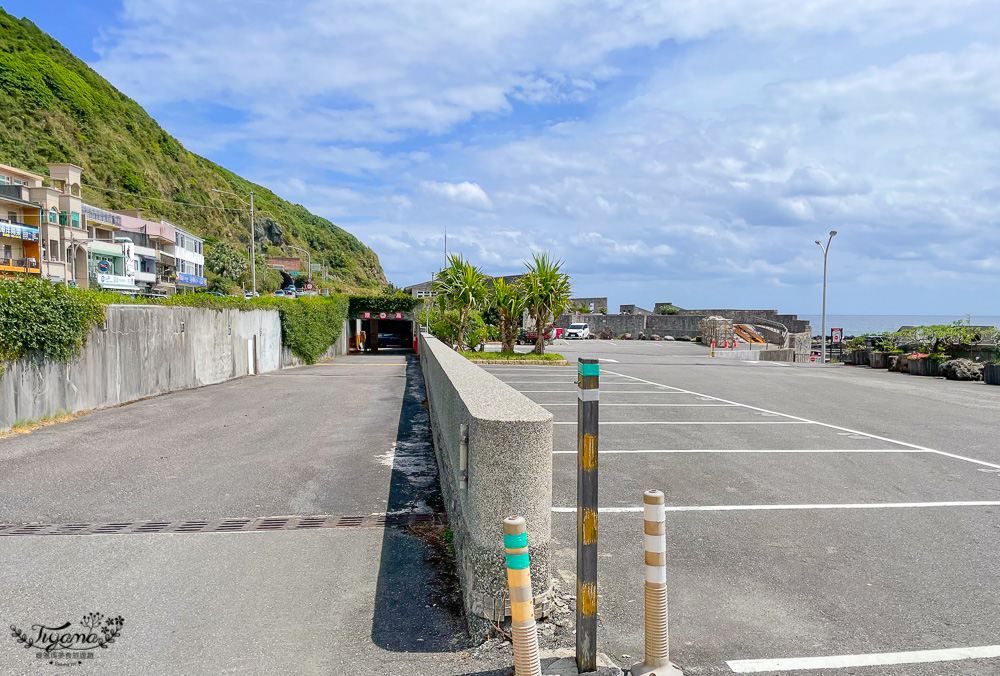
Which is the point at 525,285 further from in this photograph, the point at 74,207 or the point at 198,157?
the point at 198,157

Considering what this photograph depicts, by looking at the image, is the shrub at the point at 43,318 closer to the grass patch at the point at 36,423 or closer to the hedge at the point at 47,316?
the hedge at the point at 47,316

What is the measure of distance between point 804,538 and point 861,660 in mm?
2049

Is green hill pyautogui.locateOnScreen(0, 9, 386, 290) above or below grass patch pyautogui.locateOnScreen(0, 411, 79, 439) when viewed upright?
above

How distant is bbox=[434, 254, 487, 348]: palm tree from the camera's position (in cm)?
3097

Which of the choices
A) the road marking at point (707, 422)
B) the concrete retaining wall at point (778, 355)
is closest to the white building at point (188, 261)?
the concrete retaining wall at point (778, 355)

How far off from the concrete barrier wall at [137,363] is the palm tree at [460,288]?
1023cm

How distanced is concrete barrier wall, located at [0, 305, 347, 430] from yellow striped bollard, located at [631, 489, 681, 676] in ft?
35.9

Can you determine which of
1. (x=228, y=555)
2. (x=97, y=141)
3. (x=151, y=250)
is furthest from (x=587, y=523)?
(x=97, y=141)

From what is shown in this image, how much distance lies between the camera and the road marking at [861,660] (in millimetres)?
3555

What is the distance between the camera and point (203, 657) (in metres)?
3.64

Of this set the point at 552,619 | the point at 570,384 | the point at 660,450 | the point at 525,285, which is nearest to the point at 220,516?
the point at 552,619

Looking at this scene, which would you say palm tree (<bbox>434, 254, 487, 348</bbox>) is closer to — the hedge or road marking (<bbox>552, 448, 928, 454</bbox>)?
the hedge

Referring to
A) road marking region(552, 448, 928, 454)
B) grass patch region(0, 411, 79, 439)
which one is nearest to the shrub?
grass patch region(0, 411, 79, 439)

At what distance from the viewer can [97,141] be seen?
336 feet
